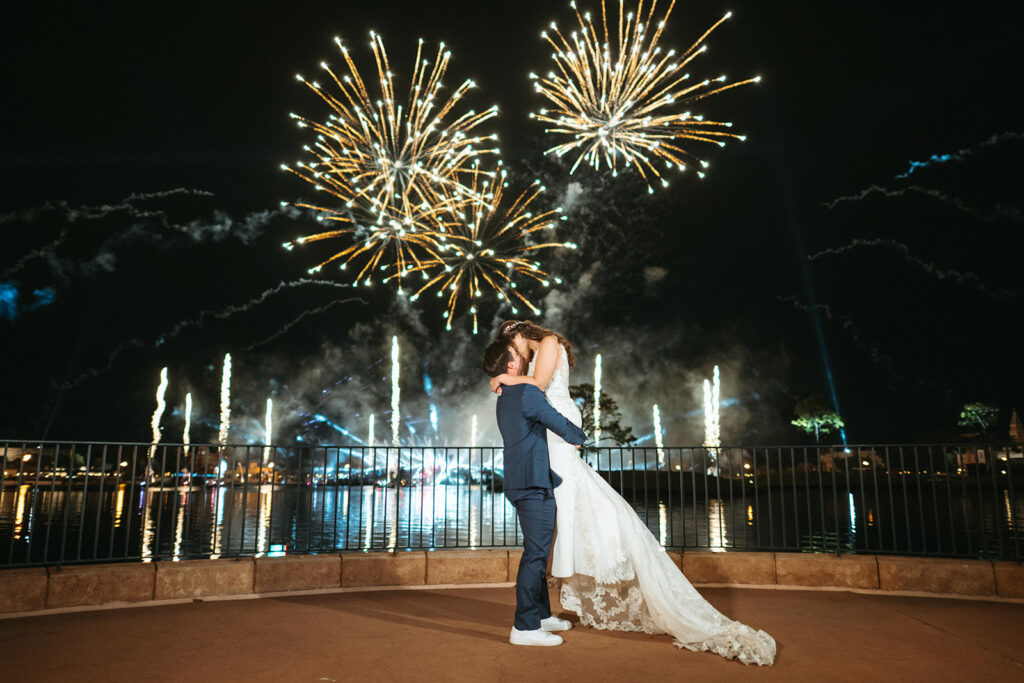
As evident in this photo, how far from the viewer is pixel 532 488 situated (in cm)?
539

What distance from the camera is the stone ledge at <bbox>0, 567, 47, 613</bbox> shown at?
6125mm

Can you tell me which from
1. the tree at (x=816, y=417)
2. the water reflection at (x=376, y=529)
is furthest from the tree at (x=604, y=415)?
the tree at (x=816, y=417)

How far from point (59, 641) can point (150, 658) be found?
3.34 feet

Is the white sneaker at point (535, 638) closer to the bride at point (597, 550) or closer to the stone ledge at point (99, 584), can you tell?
the bride at point (597, 550)

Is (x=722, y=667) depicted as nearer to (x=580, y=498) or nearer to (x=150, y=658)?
(x=580, y=498)

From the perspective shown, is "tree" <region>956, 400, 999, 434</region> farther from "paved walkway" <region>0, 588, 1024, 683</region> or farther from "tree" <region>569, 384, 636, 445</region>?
"paved walkway" <region>0, 588, 1024, 683</region>

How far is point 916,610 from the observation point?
6445 mm

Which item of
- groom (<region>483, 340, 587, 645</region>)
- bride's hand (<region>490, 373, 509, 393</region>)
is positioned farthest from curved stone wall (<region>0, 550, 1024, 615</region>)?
bride's hand (<region>490, 373, 509, 393</region>)

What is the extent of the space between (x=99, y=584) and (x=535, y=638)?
4291 millimetres

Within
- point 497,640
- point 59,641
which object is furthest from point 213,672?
point 497,640

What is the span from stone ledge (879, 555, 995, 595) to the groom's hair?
4836 millimetres

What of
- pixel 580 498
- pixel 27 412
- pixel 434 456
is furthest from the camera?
pixel 27 412

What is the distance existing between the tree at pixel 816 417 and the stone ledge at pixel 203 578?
297 ft

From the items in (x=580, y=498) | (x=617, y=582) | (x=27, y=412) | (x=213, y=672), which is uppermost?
(x=27, y=412)
